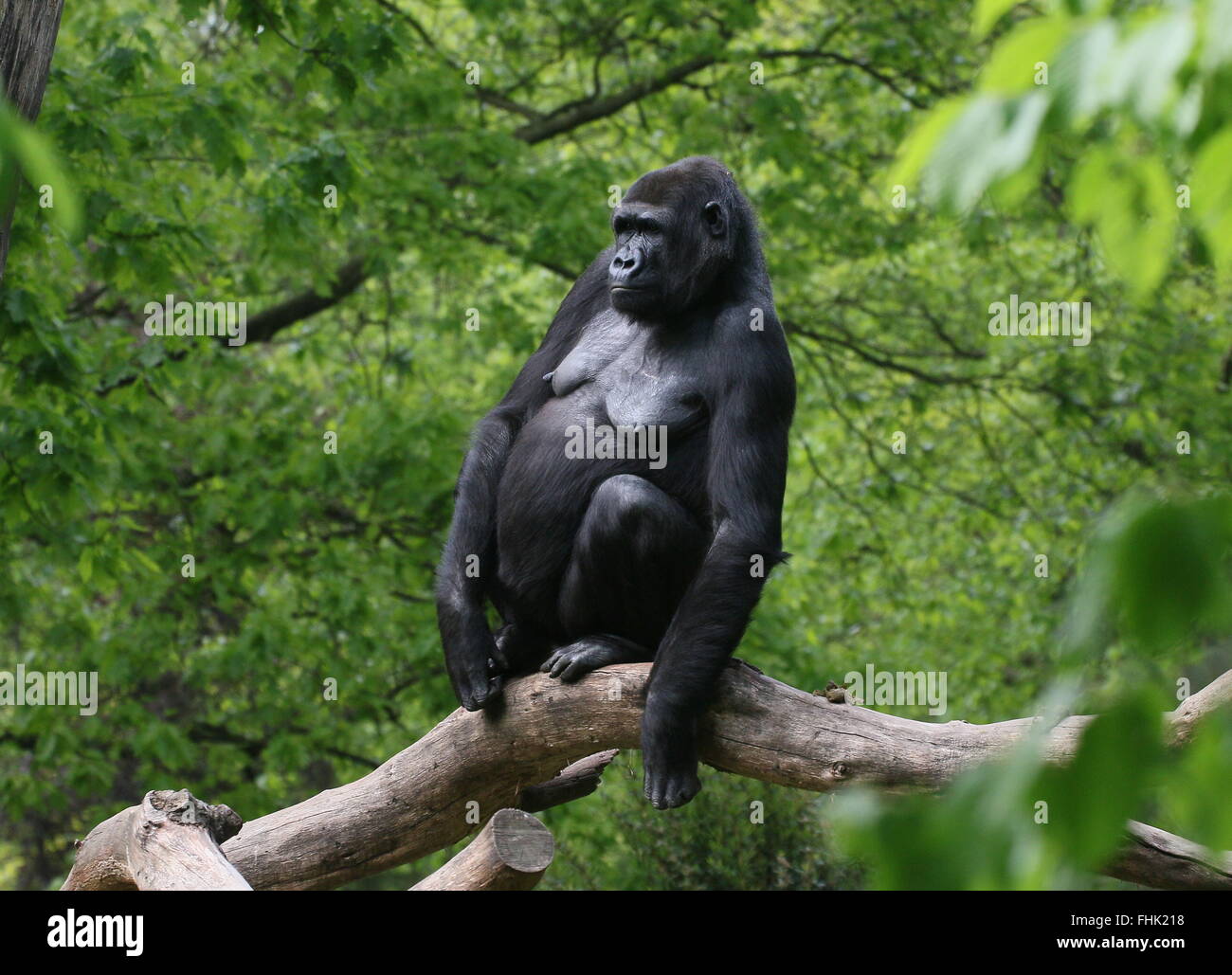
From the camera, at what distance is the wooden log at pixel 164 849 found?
12.8ft

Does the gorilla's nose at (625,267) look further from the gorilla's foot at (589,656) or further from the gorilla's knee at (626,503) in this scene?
the gorilla's foot at (589,656)

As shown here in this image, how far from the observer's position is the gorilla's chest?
171 inches

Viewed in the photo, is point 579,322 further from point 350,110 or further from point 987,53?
point 987,53

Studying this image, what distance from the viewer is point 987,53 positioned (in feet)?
38.7

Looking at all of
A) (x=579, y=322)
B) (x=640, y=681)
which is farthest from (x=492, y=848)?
(x=579, y=322)

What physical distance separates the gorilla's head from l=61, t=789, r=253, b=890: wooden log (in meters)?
2.06

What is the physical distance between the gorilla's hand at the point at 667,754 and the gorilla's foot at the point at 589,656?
37 centimetres

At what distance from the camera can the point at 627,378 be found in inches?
175

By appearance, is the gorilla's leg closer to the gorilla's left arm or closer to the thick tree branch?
the gorilla's left arm

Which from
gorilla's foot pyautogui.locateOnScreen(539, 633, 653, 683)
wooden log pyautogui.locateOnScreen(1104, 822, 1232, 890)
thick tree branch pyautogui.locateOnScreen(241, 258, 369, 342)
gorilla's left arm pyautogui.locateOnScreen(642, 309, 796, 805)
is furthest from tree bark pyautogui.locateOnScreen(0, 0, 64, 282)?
thick tree branch pyautogui.locateOnScreen(241, 258, 369, 342)

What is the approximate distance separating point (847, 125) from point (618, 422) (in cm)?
746

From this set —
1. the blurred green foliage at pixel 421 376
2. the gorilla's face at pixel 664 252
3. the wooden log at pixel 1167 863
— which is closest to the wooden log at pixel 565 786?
the blurred green foliage at pixel 421 376

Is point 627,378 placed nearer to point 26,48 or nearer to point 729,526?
point 729,526

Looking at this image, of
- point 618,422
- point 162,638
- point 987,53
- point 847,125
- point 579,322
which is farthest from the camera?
point 987,53
